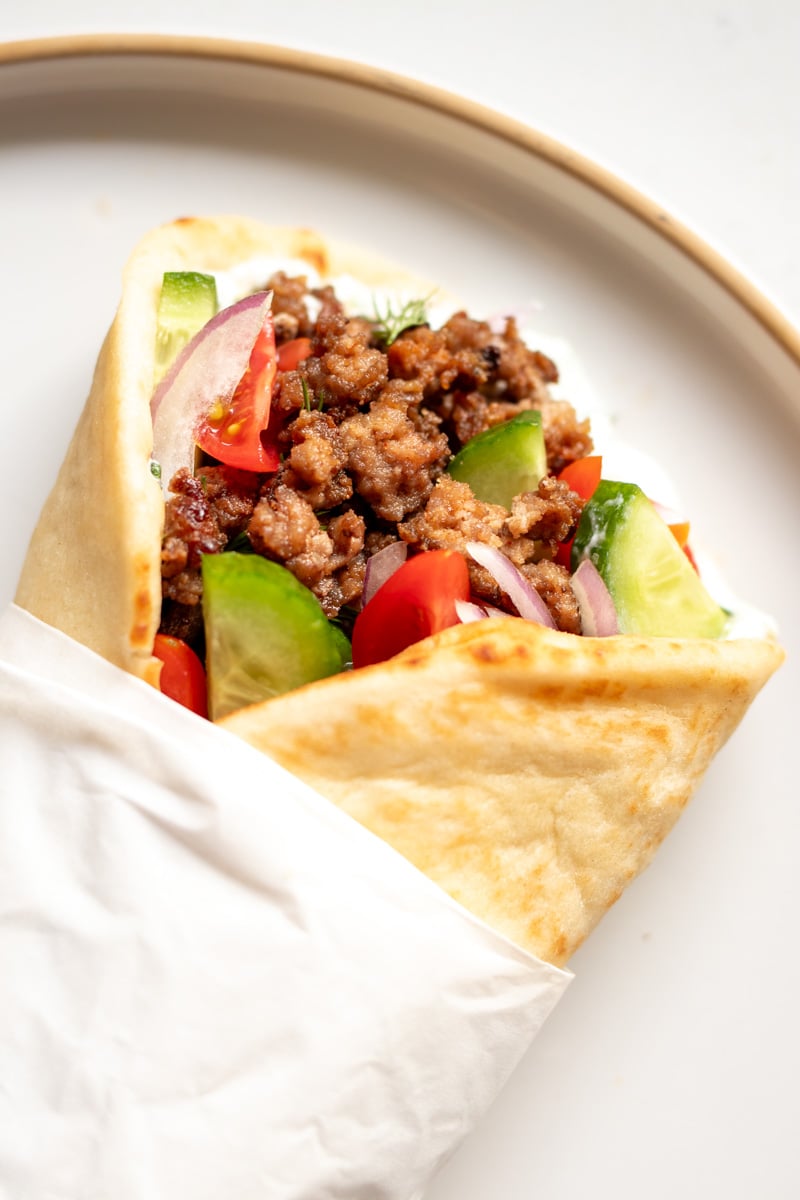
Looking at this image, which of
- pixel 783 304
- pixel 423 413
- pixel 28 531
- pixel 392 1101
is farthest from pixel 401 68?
pixel 392 1101

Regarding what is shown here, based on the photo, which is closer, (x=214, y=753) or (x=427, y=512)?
(x=214, y=753)

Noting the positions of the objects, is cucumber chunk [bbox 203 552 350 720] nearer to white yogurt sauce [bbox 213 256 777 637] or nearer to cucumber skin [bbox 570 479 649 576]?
cucumber skin [bbox 570 479 649 576]

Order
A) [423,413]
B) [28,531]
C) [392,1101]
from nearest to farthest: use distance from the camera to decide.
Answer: [392,1101]
[423,413]
[28,531]

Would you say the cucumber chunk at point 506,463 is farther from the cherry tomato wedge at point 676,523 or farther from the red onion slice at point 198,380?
the red onion slice at point 198,380

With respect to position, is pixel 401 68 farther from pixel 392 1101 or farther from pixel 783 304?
pixel 392 1101

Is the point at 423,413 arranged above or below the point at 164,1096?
above

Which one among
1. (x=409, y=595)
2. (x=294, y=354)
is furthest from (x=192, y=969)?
(x=294, y=354)
